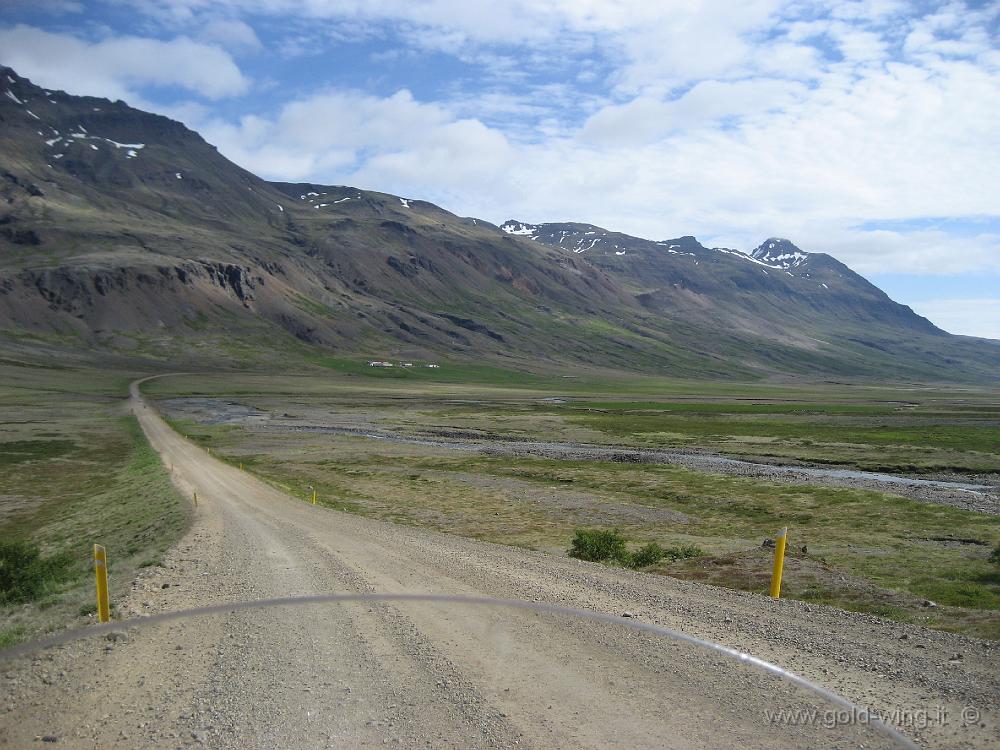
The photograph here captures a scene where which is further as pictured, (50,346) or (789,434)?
(50,346)

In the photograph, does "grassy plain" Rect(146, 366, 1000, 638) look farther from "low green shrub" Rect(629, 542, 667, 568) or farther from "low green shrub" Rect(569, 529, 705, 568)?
"low green shrub" Rect(569, 529, 705, 568)

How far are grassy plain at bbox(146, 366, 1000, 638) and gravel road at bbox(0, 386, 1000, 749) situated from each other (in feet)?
15.0

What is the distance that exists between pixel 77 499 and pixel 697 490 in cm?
4487

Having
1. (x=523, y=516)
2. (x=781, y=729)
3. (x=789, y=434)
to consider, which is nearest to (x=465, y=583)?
(x=781, y=729)

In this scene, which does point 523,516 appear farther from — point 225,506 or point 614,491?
point 225,506

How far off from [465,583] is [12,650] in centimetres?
861

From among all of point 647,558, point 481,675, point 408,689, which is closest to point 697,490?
point 647,558

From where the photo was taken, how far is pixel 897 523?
122ft

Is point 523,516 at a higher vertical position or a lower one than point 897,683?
lower

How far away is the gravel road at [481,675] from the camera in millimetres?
8180

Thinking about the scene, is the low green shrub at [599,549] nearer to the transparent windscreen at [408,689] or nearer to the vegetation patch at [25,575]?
the transparent windscreen at [408,689]

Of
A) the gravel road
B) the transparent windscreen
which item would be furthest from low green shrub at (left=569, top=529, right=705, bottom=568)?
the transparent windscreen

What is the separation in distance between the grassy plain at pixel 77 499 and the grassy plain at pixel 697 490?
935 centimetres

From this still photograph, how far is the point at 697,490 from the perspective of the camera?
48.9m
